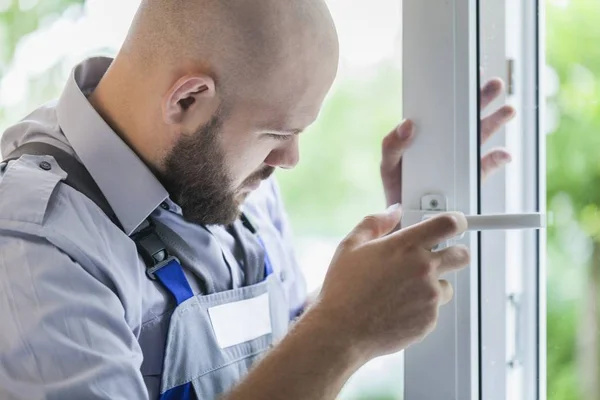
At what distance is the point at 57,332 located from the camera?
0.70m

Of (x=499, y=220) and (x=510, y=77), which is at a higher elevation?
(x=510, y=77)

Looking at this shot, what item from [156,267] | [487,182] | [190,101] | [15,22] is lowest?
[156,267]

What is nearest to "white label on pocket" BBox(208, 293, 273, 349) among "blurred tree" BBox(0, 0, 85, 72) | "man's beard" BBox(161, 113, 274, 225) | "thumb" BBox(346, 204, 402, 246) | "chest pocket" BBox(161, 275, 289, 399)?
"chest pocket" BBox(161, 275, 289, 399)

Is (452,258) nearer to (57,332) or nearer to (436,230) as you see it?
(436,230)

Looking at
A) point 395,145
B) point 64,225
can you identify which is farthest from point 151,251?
point 395,145

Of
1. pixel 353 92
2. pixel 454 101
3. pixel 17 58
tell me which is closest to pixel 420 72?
pixel 454 101

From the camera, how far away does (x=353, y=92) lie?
109 centimetres

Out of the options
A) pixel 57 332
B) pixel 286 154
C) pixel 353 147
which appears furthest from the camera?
pixel 353 147

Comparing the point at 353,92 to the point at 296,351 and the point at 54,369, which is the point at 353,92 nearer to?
the point at 296,351

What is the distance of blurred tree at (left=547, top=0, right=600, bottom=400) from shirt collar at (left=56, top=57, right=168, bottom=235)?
49cm

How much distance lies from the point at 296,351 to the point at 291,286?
1.34 ft

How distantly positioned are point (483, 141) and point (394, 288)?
8.6 inches

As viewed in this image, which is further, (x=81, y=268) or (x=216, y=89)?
(x=216, y=89)

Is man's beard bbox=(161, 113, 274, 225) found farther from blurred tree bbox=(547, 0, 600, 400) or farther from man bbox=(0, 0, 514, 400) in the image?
blurred tree bbox=(547, 0, 600, 400)
